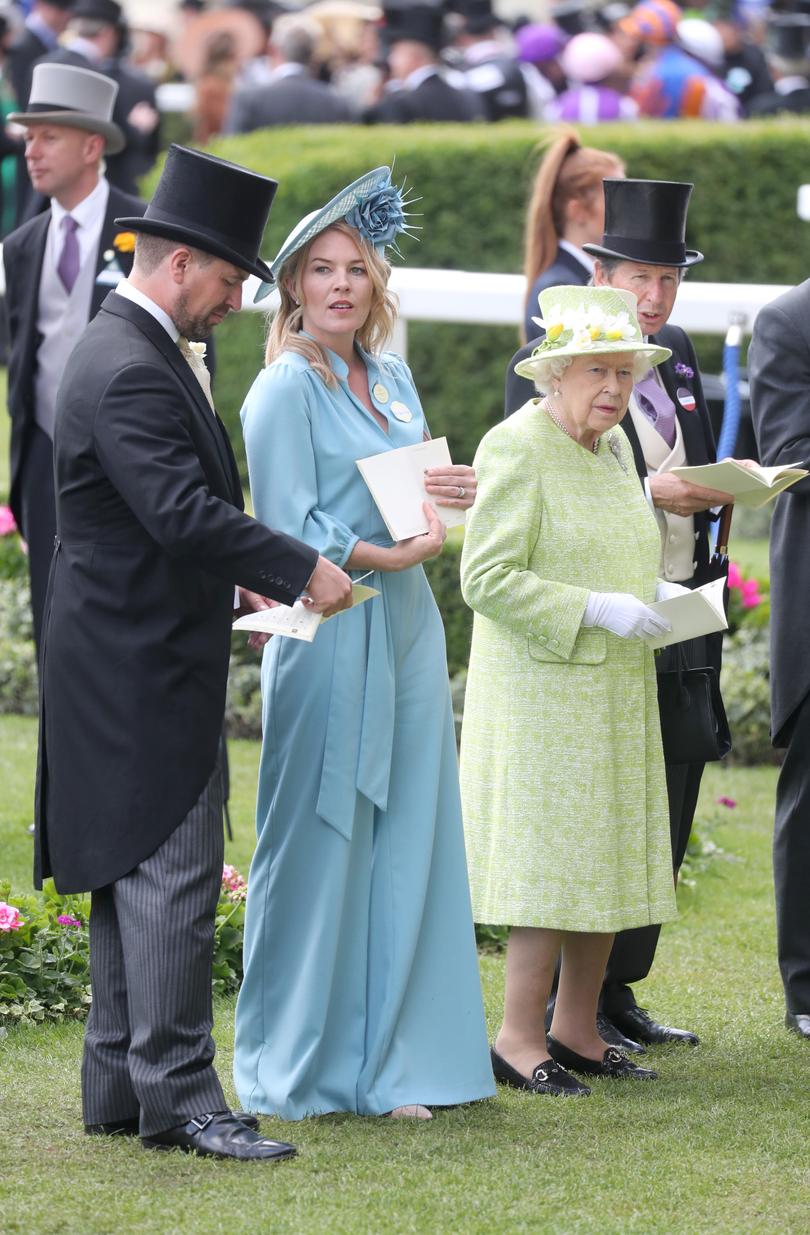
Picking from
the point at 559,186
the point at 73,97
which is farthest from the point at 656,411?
the point at 73,97

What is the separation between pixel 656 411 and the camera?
17.2 ft

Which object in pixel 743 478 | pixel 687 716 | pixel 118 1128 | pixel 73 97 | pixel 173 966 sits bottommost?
pixel 118 1128

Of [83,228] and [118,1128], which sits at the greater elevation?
[83,228]

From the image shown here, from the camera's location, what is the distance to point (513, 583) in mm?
4637

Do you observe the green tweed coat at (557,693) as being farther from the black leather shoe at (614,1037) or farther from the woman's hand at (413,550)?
the black leather shoe at (614,1037)

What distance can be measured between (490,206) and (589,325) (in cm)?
851

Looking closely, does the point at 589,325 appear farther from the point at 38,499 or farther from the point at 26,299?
the point at 26,299

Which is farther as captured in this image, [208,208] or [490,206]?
[490,206]

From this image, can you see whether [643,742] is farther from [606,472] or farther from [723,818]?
[723,818]

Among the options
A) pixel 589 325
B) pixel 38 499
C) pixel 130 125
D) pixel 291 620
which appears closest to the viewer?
pixel 291 620

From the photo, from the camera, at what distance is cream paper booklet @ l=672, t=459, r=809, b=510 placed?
15.4 feet

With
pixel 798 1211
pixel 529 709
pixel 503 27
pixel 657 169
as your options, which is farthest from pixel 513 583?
pixel 503 27

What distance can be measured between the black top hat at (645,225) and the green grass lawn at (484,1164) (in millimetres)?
2008

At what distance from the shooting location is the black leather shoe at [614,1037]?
517 cm
